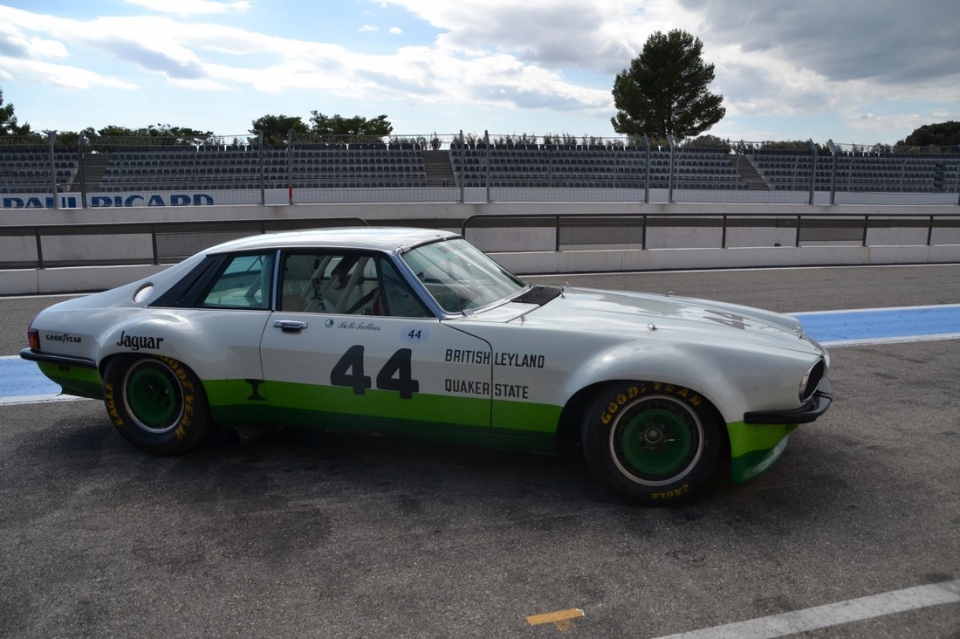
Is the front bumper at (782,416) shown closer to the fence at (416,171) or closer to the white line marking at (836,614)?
the white line marking at (836,614)

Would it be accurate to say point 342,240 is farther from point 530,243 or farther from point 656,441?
point 530,243

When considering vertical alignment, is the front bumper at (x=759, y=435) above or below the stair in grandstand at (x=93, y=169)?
below

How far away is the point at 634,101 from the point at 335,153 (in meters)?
40.4

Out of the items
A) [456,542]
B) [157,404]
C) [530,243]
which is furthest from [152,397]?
[530,243]

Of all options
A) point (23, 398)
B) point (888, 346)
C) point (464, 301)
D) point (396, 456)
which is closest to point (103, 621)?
point (396, 456)

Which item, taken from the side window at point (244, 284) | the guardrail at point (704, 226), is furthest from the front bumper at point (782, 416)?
the guardrail at point (704, 226)

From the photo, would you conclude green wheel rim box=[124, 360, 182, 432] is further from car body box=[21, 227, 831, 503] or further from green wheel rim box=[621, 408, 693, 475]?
green wheel rim box=[621, 408, 693, 475]

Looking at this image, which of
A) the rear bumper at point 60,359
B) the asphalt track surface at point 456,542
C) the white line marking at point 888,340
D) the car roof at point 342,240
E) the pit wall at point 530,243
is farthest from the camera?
the pit wall at point 530,243

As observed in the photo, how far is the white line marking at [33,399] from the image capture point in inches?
237

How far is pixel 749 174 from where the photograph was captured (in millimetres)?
24906

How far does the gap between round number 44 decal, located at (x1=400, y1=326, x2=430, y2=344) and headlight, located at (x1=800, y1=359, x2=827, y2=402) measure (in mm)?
1950

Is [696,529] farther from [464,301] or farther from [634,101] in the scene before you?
[634,101]

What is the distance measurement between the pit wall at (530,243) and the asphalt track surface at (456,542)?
838 cm

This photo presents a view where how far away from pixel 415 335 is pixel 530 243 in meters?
15.3
